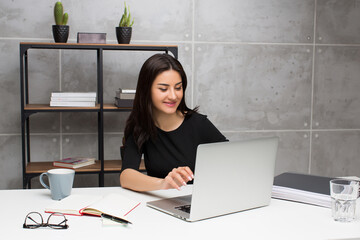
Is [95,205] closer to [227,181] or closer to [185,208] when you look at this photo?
[185,208]

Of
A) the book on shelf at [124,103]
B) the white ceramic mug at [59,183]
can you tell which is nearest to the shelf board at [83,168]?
the book on shelf at [124,103]

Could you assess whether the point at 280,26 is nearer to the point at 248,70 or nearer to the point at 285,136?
the point at 248,70

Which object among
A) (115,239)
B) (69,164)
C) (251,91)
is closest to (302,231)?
(115,239)

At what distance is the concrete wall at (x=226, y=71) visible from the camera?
3514 millimetres

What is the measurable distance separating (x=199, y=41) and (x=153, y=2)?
0.49 m

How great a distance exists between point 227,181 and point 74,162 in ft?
6.56

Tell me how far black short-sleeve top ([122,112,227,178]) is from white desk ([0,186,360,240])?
61 centimetres

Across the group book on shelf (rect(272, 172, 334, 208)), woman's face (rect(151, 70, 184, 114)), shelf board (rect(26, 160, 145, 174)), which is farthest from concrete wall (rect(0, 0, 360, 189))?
book on shelf (rect(272, 172, 334, 208))

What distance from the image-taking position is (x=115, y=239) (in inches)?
51.4

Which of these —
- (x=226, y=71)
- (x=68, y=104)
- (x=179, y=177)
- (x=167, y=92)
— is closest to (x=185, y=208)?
(x=179, y=177)

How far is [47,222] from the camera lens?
55.2 inches

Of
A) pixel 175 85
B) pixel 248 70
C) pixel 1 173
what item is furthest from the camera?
→ pixel 248 70

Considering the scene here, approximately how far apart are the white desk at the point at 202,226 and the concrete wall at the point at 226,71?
6.48ft

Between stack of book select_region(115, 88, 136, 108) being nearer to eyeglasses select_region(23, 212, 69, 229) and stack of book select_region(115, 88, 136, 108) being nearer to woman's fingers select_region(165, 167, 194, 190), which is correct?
woman's fingers select_region(165, 167, 194, 190)
